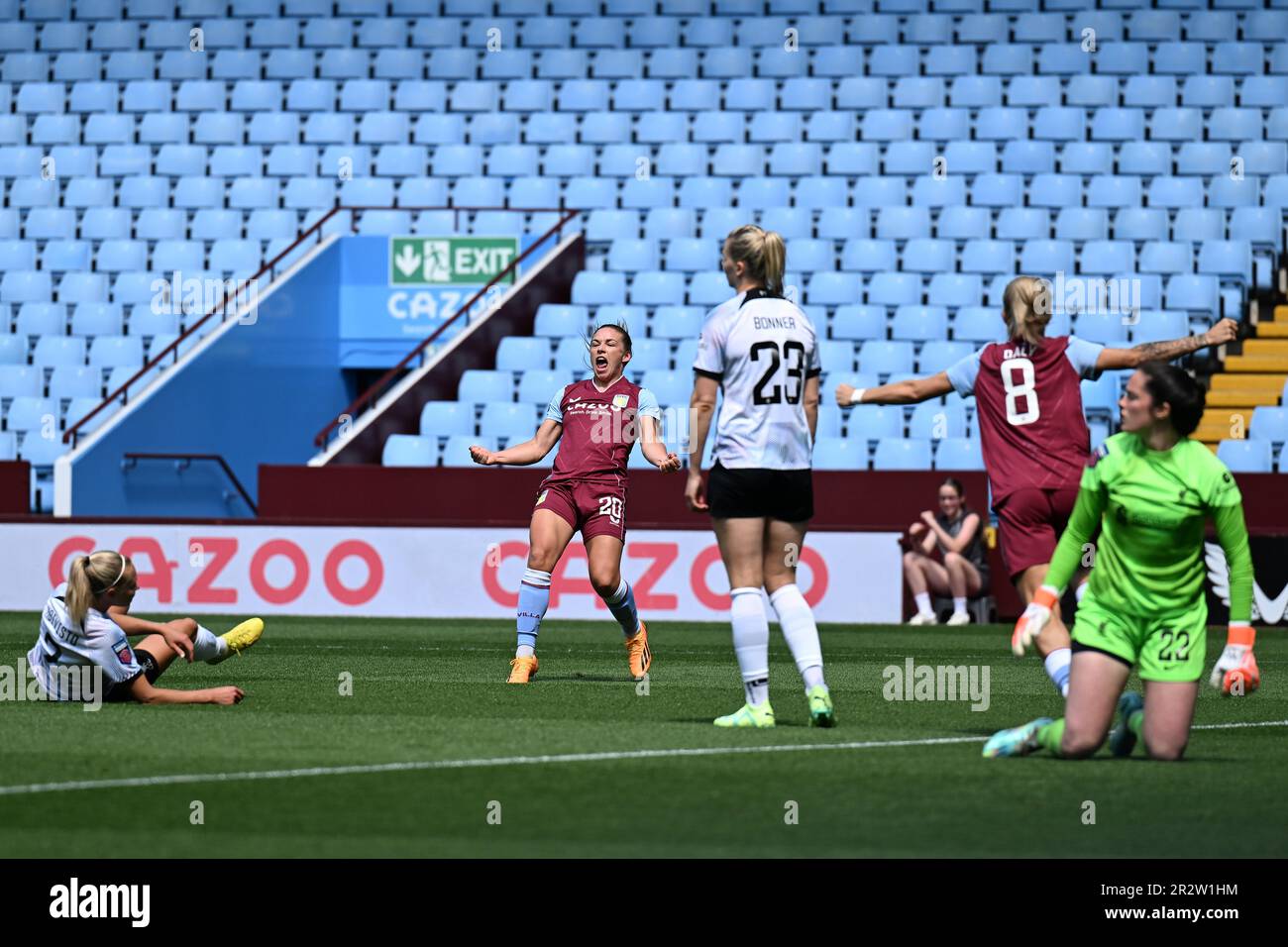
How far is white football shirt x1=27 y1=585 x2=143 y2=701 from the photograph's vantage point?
904 centimetres

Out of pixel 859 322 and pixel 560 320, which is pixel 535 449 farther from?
pixel 560 320

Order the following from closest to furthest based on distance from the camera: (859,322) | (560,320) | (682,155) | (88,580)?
(88,580) < (859,322) < (560,320) < (682,155)

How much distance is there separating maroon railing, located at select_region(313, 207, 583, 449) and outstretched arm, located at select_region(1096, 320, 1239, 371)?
13.6 m

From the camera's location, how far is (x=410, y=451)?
69.3ft

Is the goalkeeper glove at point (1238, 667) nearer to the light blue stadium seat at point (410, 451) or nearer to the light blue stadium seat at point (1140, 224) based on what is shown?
the light blue stadium seat at point (410, 451)

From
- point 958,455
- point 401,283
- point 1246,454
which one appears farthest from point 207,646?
point 401,283

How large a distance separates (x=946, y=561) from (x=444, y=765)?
1218 cm

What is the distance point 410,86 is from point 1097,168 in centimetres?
920

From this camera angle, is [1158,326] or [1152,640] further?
[1158,326]

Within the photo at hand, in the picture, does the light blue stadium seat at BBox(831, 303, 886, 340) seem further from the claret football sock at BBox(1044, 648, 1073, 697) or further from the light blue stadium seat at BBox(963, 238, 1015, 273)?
the claret football sock at BBox(1044, 648, 1073, 697)

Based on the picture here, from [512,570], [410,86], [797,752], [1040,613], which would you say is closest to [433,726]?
[797,752]

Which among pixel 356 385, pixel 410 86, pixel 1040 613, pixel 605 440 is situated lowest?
pixel 1040 613

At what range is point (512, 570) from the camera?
1900cm
